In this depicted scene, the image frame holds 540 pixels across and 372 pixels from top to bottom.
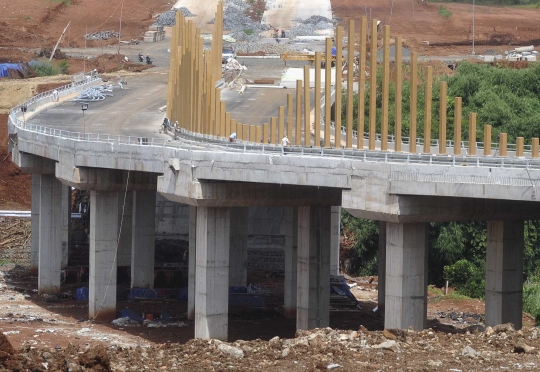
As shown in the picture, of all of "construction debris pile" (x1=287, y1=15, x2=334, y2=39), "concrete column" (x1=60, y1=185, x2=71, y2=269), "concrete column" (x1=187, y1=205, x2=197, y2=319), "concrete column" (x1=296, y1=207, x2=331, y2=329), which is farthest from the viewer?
"construction debris pile" (x1=287, y1=15, x2=334, y2=39)

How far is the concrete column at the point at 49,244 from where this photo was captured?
67.0 metres

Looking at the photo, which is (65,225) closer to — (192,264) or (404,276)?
(192,264)

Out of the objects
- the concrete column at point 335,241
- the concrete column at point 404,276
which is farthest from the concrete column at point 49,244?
the concrete column at point 404,276

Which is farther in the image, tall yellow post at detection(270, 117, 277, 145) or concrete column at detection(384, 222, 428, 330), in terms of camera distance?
tall yellow post at detection(270, 117, 277, 145)

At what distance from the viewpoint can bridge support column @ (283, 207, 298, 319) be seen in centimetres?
6294

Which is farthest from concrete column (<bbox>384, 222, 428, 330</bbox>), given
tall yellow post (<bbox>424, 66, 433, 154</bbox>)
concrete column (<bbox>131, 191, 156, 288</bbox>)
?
concrete column (<bbox>131, 191, 156, 288</bbox>)

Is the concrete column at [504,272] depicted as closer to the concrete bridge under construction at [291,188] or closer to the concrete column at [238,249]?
the concrete bridge under construction at [291,188]

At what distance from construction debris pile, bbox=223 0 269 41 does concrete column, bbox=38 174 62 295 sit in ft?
252

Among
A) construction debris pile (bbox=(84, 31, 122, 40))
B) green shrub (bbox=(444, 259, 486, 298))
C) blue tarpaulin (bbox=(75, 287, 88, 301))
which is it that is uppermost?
construction debris pile (bbox=(84, 31, 122, 40))

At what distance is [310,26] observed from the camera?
147250mm

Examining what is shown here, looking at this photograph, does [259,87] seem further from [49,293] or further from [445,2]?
[445,2]

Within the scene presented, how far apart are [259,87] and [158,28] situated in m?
62.4

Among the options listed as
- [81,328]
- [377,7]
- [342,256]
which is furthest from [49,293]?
[377,7]

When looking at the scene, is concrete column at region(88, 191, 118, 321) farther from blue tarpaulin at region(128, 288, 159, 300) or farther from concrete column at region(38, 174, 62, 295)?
concrete column at region(38, 174, 62, 295)
